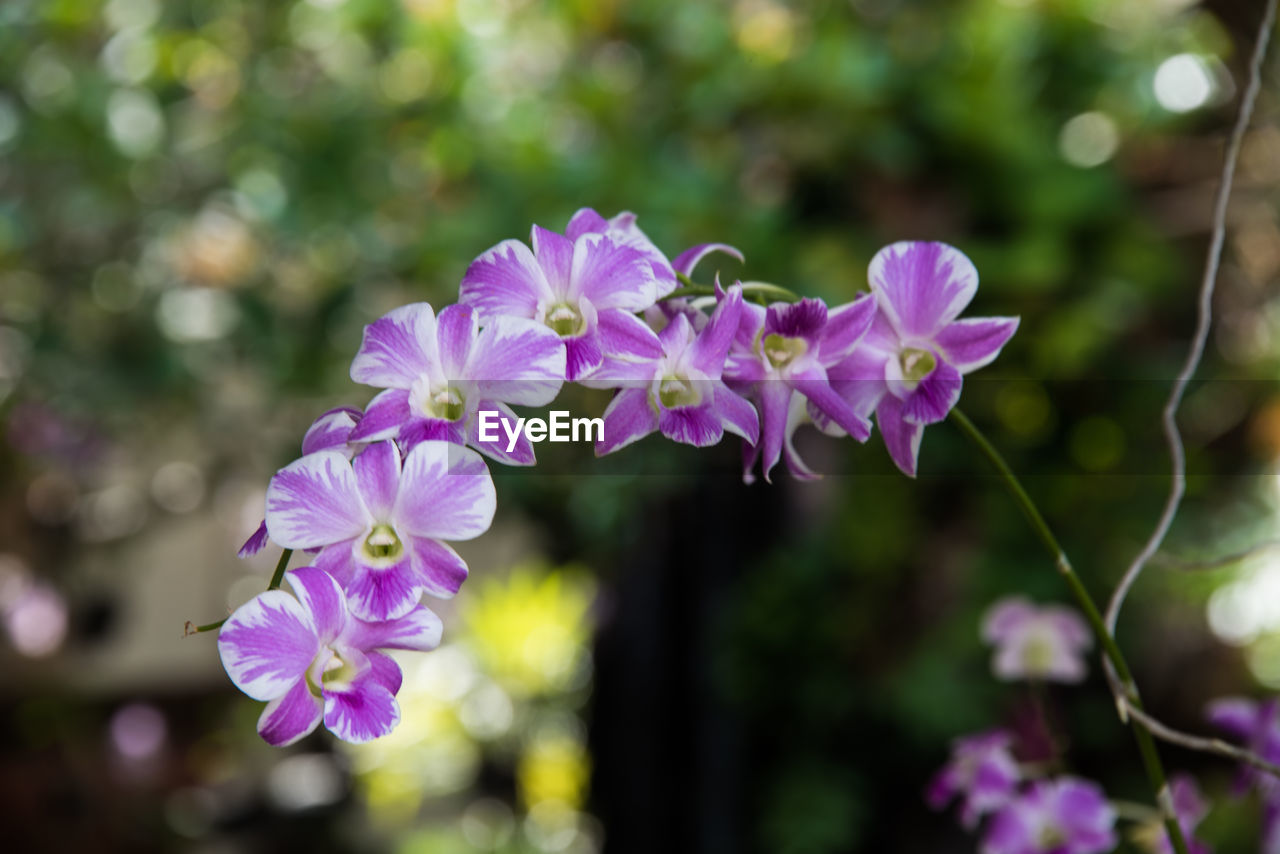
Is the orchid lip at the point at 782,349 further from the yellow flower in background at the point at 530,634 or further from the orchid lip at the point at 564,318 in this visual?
the yellow flower in background at the point at 530,634

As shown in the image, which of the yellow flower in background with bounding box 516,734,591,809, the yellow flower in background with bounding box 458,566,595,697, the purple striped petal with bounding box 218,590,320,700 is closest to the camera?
the purple striped petal with bounding box 218,590,320,700

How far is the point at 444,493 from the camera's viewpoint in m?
0.31

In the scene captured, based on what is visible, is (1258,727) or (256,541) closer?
(256,541)

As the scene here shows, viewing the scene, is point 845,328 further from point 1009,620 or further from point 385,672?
point 1009,620

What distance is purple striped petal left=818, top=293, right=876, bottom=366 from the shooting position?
339 millimetres

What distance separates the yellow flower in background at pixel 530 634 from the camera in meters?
2.75

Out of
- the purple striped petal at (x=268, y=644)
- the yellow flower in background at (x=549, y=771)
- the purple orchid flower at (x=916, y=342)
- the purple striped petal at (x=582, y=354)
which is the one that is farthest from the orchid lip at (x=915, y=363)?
the yellow flower in background at (x=549, y=771)

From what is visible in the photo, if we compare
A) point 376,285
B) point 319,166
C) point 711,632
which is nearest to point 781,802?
point 711,632

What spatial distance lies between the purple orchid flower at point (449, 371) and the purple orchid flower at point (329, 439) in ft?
0.05

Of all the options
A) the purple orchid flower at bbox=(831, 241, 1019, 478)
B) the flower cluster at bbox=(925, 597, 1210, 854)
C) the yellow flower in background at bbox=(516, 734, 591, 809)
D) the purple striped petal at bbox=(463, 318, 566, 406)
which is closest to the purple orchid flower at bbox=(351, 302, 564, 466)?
the purple striped petal at bbox=(463, 318, 566, 406)

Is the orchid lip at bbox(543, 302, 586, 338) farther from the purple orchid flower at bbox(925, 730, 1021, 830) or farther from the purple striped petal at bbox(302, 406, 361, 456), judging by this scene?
the purple orchid flower at bbox(925, 730, 1021, 830)

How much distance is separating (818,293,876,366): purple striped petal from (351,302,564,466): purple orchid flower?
91mm

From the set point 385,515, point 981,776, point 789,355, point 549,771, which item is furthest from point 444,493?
point 549,771

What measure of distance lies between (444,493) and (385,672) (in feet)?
0.19
